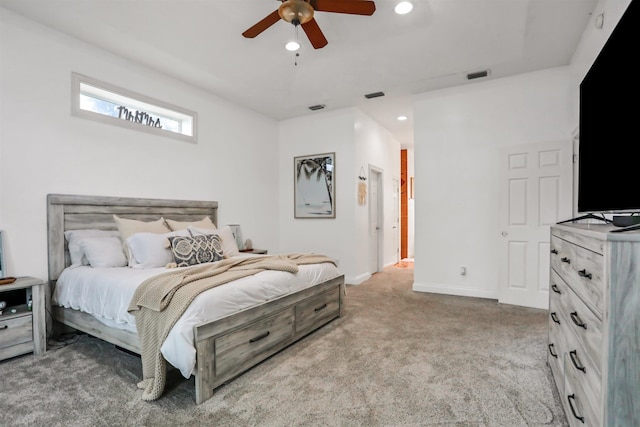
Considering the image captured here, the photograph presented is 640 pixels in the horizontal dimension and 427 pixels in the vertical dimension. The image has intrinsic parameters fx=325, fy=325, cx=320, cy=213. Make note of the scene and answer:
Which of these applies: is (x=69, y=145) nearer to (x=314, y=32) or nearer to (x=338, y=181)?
(x=314, y=32)

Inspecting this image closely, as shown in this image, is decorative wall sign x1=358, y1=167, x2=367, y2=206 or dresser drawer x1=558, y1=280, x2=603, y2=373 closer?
dresser drawer x1=558, y1=280, x2=603, y2=373

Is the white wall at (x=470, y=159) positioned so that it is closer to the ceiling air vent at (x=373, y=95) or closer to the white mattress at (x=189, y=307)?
the ceiling air vent at (x=373, y=95)

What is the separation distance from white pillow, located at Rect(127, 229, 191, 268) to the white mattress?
0.37 feet

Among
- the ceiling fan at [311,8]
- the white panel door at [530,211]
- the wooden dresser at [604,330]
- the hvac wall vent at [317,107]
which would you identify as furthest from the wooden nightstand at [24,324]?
the white panel door at [530,211]

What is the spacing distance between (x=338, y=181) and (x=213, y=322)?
3.59 metres

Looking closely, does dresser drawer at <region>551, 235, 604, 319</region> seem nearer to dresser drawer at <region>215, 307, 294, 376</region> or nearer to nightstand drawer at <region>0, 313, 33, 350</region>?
dresser drawer at <region>215, 307, 294, 376</region>

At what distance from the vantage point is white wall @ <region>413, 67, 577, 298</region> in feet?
12.8

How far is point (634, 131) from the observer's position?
1.33 meters

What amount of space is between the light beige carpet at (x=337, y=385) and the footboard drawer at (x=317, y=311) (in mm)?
102

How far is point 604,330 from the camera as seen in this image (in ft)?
3.59

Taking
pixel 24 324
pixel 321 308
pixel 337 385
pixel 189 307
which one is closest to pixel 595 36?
pixel 321 308

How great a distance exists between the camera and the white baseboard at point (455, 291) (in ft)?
13.8

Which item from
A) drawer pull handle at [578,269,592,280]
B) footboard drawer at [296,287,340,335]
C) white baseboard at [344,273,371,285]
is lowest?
white baseboard at [344,273,371,285]

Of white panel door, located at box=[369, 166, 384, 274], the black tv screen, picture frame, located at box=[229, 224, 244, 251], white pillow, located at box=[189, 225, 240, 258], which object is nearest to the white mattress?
white pillow, located at box=[189, 225, 240, 258]
